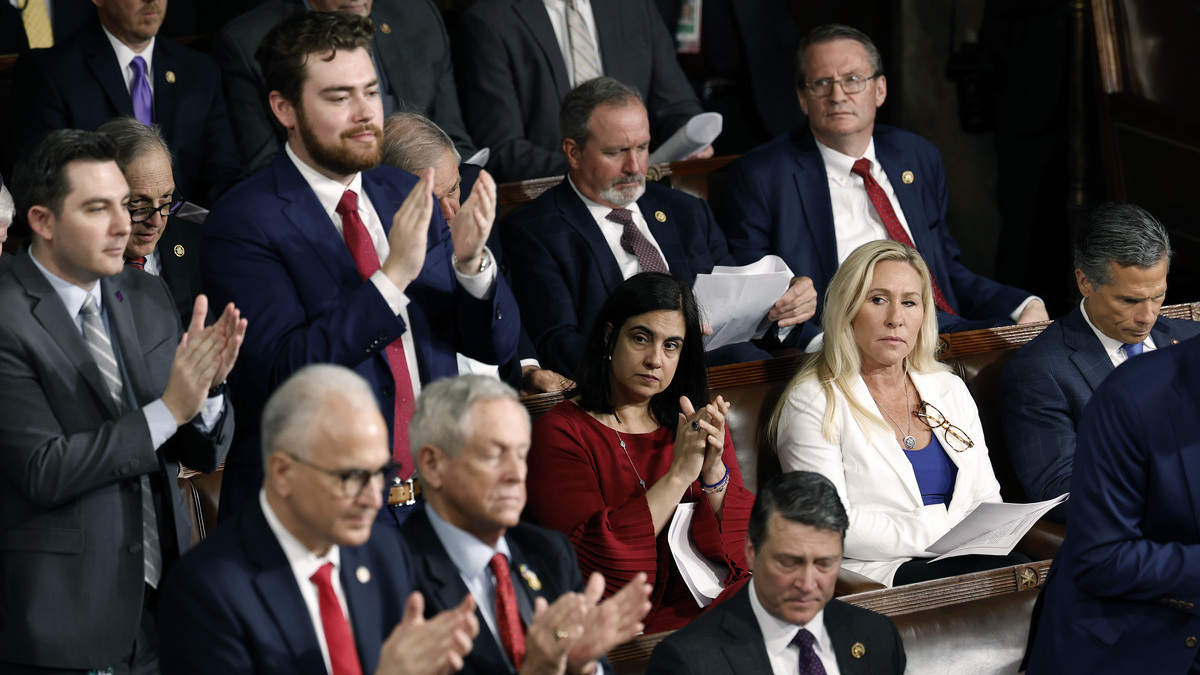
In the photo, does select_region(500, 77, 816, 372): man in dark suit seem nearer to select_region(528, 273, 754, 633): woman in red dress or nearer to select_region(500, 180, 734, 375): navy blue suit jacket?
select_region(500, 180, 734, 375): navy blue suit jacket

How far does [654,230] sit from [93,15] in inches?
65.1

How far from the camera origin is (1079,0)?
4781mm

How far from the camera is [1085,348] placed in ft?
10.1

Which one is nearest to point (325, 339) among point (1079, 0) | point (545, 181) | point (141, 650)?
point (141, 650)

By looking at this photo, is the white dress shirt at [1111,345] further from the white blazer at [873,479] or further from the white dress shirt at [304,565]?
the white dress shirt at [304,565]

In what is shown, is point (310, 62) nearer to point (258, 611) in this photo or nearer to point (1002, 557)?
point (258, 611)

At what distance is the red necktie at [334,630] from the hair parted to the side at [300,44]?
859 mm

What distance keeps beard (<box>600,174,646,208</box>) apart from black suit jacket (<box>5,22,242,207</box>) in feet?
3.34

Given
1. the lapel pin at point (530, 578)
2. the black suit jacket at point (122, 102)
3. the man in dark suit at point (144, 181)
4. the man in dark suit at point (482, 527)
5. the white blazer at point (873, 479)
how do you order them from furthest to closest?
1. the black suit jacket at point (122, 102)
2. the man in dark suit at point (144, 181)
3. the white blazer at point (873, 479)
4. the lapel pin at point (530, 578)
5. the man in dark suit at point (482, 527)

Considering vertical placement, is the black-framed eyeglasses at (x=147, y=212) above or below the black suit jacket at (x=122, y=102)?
below

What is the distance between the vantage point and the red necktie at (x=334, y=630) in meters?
1.72

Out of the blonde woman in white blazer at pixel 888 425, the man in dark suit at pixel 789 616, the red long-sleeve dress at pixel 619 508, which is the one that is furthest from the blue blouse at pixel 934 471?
the man in dark suit at pixel 789 616

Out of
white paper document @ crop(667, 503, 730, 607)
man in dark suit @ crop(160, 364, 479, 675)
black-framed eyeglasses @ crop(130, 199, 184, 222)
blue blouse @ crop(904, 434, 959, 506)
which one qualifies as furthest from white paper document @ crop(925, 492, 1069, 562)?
black-framed eyeglasses @ crop(130, 199, 184, 222)

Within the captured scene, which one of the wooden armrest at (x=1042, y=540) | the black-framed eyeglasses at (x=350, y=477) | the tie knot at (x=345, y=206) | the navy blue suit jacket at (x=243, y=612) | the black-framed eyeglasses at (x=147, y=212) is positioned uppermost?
the tie knot at (x=345, y=206)
